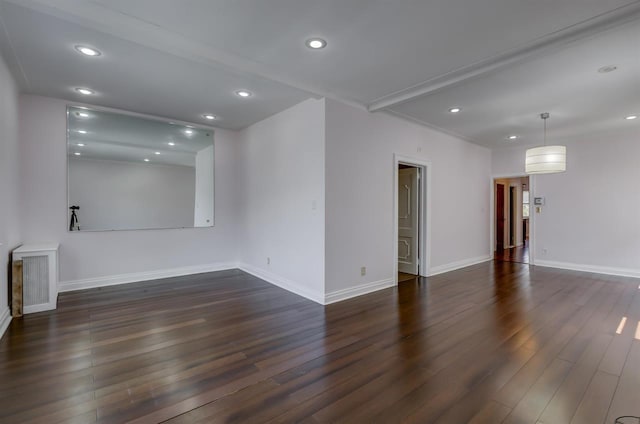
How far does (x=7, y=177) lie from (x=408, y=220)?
18.2ft

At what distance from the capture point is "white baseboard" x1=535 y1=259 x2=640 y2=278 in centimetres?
546

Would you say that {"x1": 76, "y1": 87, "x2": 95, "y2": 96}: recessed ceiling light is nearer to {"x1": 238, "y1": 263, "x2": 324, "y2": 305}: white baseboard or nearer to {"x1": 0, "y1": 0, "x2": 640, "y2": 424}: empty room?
{"x1": 0, "y1": 0, "x2": 640, "y2": 424}: empty room

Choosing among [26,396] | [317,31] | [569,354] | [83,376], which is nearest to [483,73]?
[317,31]

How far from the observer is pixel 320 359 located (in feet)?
7.99

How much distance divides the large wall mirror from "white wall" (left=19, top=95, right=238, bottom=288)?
0.11m

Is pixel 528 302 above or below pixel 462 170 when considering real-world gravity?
below

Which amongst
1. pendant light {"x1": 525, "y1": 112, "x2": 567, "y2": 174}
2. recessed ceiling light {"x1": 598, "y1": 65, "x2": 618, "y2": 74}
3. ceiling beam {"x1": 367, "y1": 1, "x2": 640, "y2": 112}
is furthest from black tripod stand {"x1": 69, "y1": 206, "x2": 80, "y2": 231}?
recessed ceiling light {"x1": 598, "y1": 65, "x2": 618, "y2": 74}

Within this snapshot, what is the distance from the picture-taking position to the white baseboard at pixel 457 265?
217 inches

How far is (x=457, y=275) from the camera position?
17.9 ft

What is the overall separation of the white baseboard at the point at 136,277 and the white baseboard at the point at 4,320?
1.14m

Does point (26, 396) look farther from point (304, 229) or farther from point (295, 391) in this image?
point (304, 229)

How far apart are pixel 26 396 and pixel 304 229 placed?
2.91 m

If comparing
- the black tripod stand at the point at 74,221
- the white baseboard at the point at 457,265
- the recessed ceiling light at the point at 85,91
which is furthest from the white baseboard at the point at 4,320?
the white baseboard at the point at 457,265

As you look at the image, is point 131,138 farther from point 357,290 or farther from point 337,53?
point 357,290
